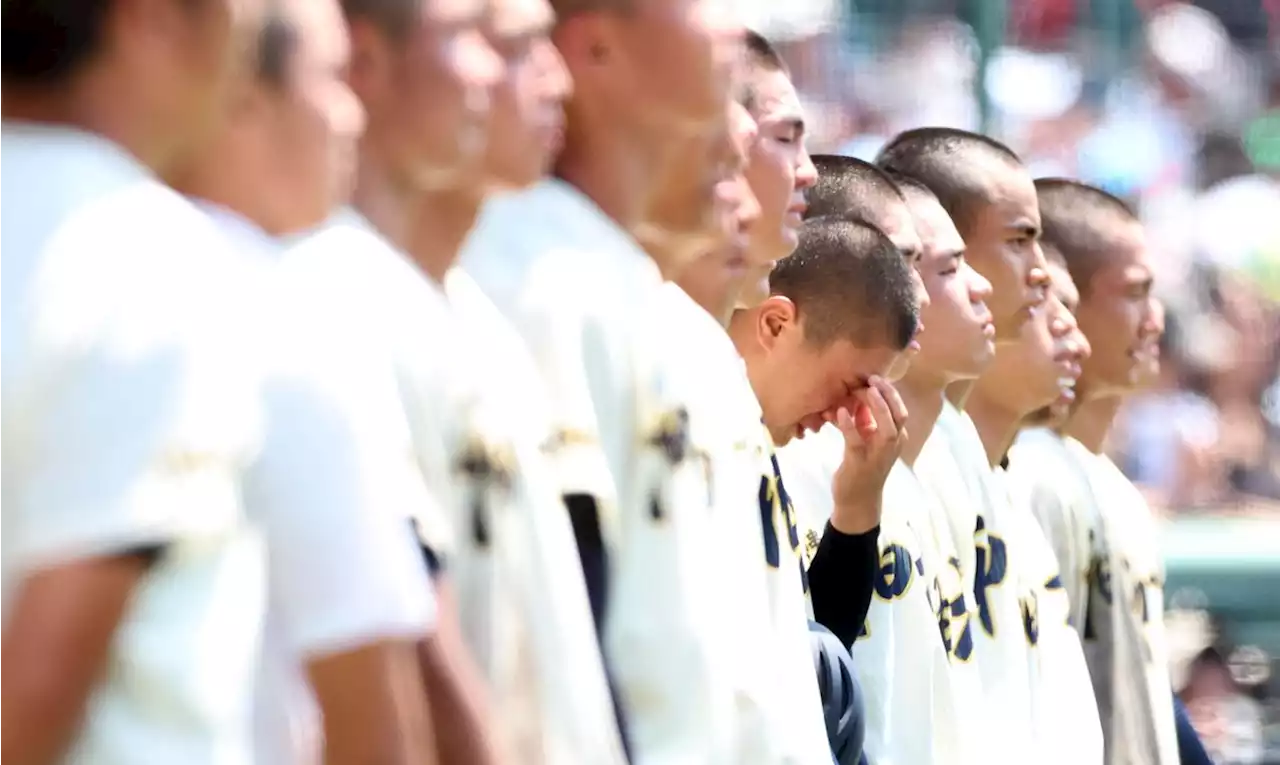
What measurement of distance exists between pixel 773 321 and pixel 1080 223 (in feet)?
6.40

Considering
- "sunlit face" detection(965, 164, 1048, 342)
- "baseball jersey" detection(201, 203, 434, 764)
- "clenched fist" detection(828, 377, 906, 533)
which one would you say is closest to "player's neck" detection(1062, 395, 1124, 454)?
"sunlit face" detection(965, 164, 1048, 342)

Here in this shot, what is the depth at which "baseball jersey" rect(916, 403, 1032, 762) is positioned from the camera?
513 cm

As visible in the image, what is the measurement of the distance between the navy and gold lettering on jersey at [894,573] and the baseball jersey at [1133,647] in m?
1.40

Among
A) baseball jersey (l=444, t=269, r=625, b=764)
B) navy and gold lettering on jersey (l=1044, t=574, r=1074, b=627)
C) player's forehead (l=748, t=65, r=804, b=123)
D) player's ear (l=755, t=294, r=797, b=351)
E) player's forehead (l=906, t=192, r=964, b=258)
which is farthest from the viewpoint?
navy and gold lettering on jersey (l=1044, t=574, r=1074, b=627)

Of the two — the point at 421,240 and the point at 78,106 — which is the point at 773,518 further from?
the point at 78,106

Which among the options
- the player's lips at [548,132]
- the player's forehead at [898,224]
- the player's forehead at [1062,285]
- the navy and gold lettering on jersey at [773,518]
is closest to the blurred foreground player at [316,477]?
the player's lips at [548,132]

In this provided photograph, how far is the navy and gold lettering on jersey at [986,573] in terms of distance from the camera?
5203 millimetres

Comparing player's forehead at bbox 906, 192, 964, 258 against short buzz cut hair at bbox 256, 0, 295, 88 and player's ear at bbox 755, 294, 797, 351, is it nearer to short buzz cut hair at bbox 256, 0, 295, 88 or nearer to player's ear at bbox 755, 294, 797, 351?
player's ear at bbox 755, 294, 797, 351

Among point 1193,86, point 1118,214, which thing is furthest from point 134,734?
point 1193,86

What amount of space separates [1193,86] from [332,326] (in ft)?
28.1

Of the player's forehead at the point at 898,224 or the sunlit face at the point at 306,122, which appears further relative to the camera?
the player's forehead at the point at 898,224

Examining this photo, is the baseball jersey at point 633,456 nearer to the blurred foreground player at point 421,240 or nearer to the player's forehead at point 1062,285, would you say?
the blurred foreground player at point 421,240

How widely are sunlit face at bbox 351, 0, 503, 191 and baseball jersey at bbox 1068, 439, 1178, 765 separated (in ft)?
11.6

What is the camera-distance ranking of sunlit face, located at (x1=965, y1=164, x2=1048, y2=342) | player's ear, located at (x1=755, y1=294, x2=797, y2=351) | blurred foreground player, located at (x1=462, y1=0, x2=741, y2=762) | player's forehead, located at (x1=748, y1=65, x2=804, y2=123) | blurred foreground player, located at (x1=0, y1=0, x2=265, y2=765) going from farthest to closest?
1. sunlit face, located at (x1=965, y1=164, x2=1048, y2=342)
2. player's ear, located at (x1=755, y1=294, x2=797, y2=351)
3. player's forehead, located at (x1=748, y1=65, x2=804, y2=123)
4. blurred foreground player, located at (x1=462, y1=0, x2=741, y2=762)
5. blurred foreground player, located at (x1=0, y1=0, x2=265, y2=765)
